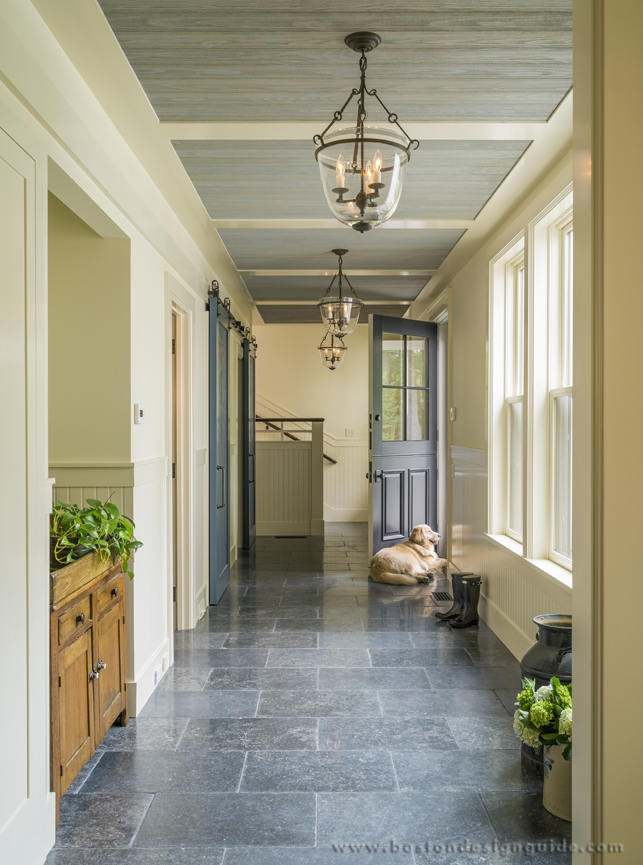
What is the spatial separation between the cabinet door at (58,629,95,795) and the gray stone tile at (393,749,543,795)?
45.4 inches

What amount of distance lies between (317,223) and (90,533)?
2632 millimetres

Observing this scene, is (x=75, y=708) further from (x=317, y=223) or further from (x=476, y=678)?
(x=317, y=223)

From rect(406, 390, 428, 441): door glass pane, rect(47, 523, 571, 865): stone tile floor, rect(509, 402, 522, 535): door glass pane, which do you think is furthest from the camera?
rect(406, 390, 428, 441): door glass pane

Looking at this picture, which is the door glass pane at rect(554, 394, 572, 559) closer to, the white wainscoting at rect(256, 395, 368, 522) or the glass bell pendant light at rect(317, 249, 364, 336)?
the glass bell pendant light at rect(317, 249, 364, 336)

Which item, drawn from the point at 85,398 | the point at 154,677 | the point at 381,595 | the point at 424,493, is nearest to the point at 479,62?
the point at 85,398

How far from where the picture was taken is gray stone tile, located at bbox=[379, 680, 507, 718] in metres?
2.98

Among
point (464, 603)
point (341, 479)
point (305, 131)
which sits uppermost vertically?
point (305, 131)

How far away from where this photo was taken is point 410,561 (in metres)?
5.77

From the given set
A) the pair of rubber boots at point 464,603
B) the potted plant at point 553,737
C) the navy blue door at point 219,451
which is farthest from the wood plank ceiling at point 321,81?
the pair of rubber boots at point 464,603

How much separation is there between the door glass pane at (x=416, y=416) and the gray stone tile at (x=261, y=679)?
324 cm

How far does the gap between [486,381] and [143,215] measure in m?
2.47

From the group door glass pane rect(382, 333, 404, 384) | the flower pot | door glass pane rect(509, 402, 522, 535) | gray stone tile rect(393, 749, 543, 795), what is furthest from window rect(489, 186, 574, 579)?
door glass pane rect(382, 333, 404, 384)

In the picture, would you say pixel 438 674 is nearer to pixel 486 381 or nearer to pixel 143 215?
pixel 486 381

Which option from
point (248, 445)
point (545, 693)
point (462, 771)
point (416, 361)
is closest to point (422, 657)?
point (462, 771)
